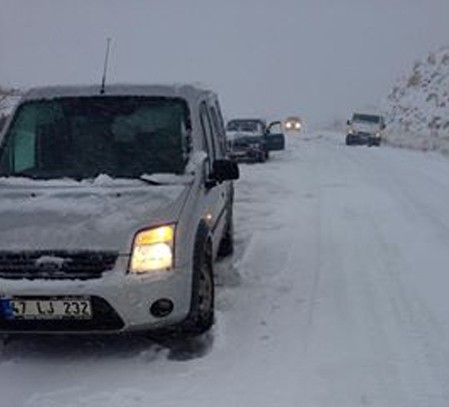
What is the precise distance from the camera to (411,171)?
76.2 ft

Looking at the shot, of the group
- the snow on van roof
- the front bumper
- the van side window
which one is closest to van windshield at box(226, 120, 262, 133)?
the van side window

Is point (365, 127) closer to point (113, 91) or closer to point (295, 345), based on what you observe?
point (113, 91)

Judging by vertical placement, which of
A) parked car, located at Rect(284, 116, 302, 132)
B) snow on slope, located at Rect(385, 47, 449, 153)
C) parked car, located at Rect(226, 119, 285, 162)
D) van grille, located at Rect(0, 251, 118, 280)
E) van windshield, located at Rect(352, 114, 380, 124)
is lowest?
parked car, located at Rect(284, 116, 302, 132)

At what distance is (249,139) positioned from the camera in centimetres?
2936

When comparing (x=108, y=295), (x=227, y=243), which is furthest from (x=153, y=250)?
(x=227, y=243)

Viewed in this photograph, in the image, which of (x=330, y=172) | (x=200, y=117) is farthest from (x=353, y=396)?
(x=330, y=172)

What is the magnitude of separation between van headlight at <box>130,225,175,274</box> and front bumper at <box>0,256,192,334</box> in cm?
6

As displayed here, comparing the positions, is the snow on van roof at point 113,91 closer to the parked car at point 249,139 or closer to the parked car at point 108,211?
the parked car at point 108,211

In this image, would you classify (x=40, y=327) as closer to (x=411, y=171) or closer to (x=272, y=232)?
(x=272, y=232)

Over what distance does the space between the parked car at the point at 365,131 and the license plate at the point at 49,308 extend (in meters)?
40.5

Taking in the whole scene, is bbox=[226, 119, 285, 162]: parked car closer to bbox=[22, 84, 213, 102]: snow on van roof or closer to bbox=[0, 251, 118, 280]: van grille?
bbox=[22, 84, 213, 102]: snow on van roof

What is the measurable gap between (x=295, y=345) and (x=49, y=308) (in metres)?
1.82

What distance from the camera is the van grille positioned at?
5996 millimetres

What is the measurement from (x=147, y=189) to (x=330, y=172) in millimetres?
17243
